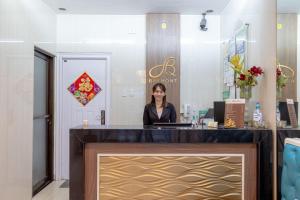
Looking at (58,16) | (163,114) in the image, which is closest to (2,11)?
(58,16)

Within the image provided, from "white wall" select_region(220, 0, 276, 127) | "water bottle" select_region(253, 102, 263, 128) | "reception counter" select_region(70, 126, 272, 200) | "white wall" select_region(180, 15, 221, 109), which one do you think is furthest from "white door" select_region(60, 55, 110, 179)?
"water bottle" select_region(253, 102, 263, 128)

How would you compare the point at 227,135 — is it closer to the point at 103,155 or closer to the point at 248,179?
the point at 248,179

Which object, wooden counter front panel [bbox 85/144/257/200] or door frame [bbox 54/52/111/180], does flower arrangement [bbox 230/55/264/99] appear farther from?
door frame [bbox 54/52/111/180]

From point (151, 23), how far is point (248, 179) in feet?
9.96

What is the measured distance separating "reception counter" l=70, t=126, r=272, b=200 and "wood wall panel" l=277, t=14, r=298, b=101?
0.41m

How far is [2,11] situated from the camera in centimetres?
301

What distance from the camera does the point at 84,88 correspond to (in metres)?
4.79

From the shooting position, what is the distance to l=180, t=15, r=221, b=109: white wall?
15.5ft

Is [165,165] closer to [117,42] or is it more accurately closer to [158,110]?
[158,110]

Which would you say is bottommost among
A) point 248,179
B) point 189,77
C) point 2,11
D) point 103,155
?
point 248,179

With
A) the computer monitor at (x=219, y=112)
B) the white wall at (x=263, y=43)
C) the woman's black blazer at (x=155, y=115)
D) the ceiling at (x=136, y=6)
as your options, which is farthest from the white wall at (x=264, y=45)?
the woman's black blazer at (x=155, y=115)

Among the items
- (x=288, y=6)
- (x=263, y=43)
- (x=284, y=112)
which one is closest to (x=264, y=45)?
(x=263, y=43)

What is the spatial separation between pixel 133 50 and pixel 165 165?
2.68 meters

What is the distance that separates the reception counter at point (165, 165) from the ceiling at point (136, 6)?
2335mm
